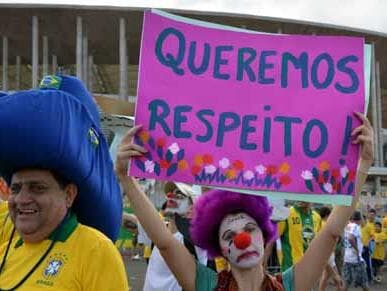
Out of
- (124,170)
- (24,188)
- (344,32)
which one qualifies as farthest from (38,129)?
(344,32)

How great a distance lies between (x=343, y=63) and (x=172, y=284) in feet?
7.43

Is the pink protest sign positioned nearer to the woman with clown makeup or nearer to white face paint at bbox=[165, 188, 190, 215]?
the woman with clown makeup

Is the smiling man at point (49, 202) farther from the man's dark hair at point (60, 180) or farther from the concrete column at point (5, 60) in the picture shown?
the concrete column at point (5, 60)

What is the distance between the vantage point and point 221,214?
10.2ft

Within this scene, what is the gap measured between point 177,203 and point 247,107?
2704 mm

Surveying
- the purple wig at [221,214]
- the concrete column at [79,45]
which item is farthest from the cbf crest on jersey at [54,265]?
the concrete column at [79,45]

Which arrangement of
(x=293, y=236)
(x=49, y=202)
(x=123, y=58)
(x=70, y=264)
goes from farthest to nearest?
(x=123, y=58) < (x=293, y=236) < (x=49, y=202) < (x=70, y=264)

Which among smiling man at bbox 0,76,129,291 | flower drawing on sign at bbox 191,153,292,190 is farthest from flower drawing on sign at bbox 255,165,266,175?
smiling man at bbox 0,76,129,291

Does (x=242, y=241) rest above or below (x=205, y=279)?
above

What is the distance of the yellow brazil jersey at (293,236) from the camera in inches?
311

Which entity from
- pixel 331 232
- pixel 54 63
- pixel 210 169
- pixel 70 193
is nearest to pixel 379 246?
pixel 331 232

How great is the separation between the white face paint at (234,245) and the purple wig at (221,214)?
0.12 ft

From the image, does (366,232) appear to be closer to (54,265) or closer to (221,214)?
(221,214)

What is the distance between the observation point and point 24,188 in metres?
2.72
